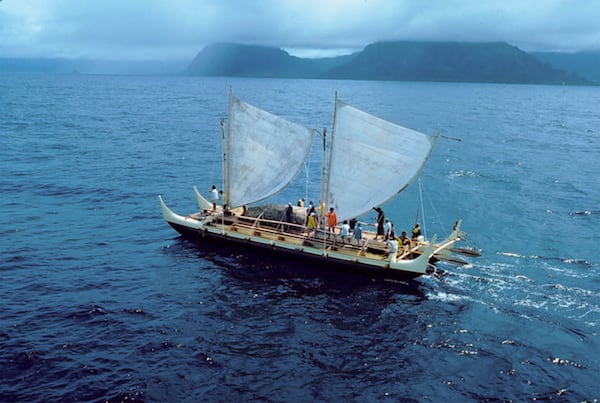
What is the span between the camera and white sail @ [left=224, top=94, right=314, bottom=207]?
138 ft

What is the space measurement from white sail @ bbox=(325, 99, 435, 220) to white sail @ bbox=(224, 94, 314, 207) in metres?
3.27

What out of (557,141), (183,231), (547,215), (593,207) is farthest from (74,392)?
(557,141)

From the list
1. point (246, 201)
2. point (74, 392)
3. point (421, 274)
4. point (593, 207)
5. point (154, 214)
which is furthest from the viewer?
point (593, 207)

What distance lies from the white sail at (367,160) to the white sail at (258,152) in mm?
3267

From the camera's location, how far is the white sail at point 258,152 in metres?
42.0

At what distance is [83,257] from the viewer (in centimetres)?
4072

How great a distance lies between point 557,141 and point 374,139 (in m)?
90.6

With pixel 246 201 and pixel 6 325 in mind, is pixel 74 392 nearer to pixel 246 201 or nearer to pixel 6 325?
pixel 6 325

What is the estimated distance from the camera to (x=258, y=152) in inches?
1711

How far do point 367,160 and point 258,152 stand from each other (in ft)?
33.4

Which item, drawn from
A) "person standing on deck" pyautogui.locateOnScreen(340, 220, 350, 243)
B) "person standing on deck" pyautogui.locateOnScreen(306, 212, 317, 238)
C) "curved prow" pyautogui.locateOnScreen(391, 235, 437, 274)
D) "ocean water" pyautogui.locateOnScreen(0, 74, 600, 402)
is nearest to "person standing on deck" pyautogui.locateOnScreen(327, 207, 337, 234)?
"person standing on deck" pyautogui.locateOnScreen(340, 220, 350, 243)

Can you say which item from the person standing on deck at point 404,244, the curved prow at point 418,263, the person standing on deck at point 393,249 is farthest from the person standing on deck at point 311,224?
the curved prow at point 418,263

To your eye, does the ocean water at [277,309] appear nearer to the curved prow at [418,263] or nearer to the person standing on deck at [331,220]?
the curved prow at [418,263]

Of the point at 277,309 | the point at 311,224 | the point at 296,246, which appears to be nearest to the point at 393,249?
the point at 311,224
